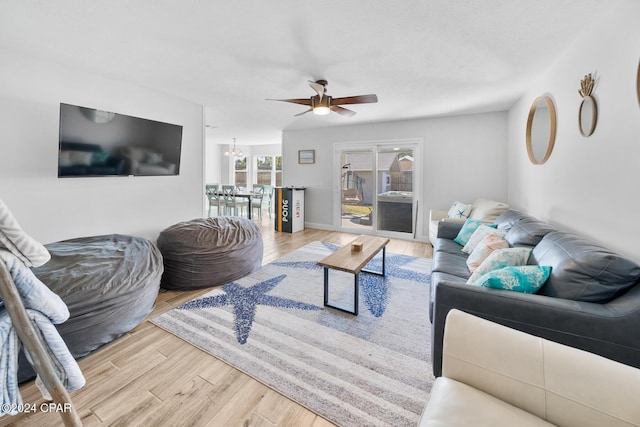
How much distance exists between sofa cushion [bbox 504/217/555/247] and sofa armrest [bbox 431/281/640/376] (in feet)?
2.82

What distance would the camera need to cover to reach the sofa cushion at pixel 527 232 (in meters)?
1.99

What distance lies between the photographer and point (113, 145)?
285 centimetres

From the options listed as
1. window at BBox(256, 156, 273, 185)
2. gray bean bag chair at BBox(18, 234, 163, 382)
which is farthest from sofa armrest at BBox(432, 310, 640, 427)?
window at BBox(256, 156, 273, 185)

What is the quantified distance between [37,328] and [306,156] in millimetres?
5299

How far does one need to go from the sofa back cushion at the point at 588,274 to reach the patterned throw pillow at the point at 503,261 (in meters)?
0.20

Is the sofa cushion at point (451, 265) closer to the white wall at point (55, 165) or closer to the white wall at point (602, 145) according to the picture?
the white wall at point (602, 145)

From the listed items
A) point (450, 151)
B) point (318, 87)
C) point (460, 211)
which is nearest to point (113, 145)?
point (318, 87)

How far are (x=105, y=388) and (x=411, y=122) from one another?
5179 mm

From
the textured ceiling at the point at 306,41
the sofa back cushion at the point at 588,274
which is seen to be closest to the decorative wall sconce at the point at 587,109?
the textured ceiling at the point at 306,41

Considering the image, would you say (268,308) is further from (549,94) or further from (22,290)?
(549,94)

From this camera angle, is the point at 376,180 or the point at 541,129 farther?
the point at 376,180

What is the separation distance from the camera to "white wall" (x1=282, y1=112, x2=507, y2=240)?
4.33 m

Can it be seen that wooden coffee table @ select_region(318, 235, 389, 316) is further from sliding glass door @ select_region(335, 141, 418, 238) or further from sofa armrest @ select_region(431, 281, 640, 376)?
sliding glass door @ select_region(335, 141, 418, 238)

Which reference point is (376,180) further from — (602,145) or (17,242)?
(17,242)
